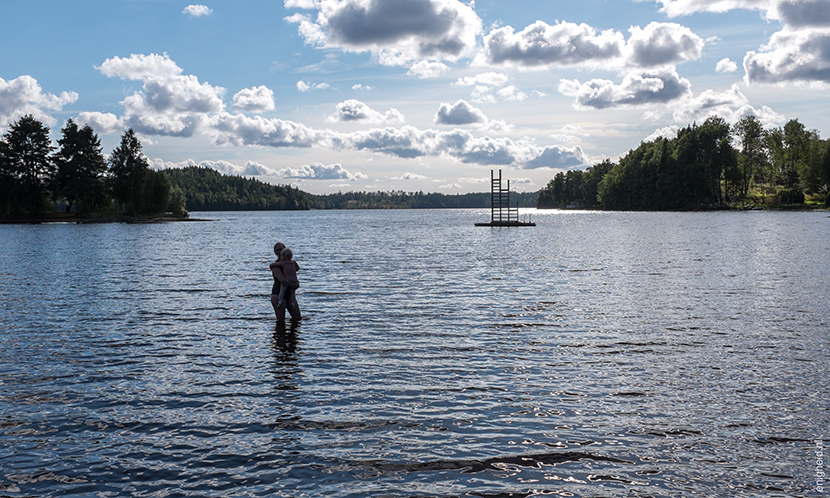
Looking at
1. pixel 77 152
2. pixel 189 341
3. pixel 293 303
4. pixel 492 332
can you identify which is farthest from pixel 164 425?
pixel 77 152

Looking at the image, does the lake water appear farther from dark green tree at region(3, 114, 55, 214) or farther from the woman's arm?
dark green tree at region(3, 114, 55, 214)

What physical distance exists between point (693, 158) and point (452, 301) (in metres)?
188

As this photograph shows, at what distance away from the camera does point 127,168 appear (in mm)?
153875

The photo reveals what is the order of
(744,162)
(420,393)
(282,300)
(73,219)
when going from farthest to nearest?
A: (744,162) < (73,219) < (282,300) < (420,393)

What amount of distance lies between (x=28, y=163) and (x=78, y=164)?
1057cm

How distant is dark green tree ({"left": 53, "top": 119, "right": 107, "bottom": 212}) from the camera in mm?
145875

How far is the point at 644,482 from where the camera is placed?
9266 millimetres

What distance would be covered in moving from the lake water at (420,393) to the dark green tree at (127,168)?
133m

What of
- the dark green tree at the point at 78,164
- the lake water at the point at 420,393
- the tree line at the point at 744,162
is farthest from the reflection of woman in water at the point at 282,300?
the tree line at the point at 744,162

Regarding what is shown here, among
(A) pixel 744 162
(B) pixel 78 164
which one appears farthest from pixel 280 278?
(A) pixel 744 162

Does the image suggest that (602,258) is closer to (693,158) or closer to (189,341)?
(189,341)

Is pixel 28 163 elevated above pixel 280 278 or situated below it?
above

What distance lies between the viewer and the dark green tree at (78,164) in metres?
146

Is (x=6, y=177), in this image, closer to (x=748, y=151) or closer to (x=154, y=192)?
(x=154, y=192)
